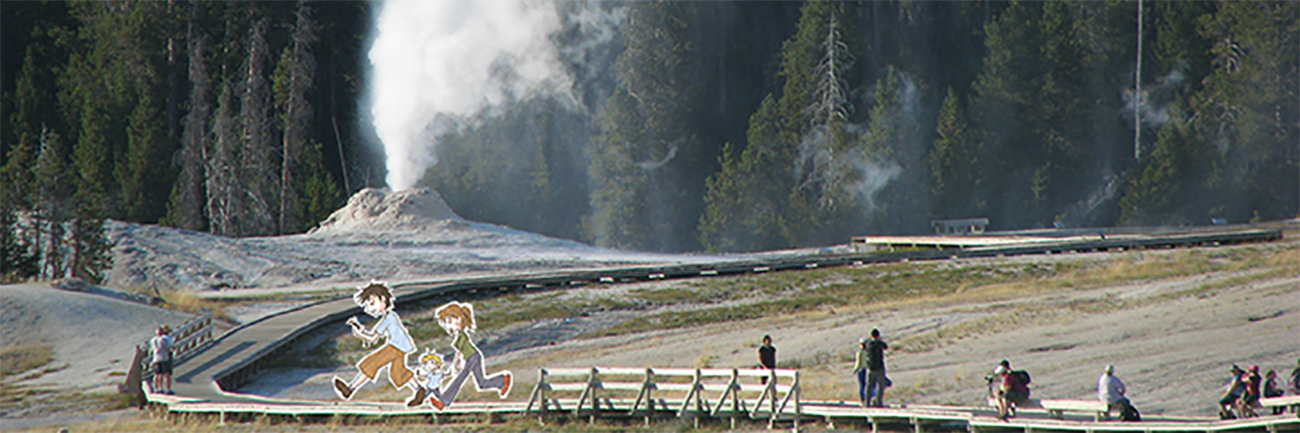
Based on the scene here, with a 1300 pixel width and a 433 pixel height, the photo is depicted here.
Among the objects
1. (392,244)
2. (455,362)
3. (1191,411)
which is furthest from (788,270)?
(455,362)

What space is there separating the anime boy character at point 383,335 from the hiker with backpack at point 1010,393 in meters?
10.0

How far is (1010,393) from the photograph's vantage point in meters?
20.5

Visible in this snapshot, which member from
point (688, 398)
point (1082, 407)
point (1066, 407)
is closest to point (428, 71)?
point (688, 398)

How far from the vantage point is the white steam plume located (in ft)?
236

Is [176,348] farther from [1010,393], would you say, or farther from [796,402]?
[1010,393]

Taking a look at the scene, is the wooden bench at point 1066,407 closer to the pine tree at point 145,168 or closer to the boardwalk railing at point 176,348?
the boardwalk railing at point 176,348

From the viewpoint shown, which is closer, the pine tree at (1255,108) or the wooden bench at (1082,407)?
the wooden bench at (1082,407)

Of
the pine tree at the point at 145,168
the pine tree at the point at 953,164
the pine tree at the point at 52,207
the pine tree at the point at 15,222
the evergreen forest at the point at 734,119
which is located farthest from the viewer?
the pine tree at the point at 953,164

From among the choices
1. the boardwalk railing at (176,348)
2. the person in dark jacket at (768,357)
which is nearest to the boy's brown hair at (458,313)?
the person in dark jacket at (768,357)

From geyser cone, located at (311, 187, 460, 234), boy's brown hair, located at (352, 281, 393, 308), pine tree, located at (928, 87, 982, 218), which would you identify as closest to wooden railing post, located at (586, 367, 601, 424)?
boy's brown hair, located at (352, 281, 393, 308)

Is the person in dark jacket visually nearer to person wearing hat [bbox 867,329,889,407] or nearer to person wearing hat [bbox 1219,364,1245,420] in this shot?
person wearing hat [bbox 867,329,889,407]

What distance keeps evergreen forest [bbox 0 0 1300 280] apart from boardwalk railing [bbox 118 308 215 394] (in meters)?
35.7

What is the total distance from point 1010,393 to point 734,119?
62.2 m

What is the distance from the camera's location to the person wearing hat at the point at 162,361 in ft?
80.8
